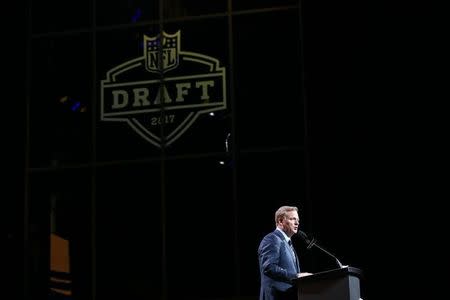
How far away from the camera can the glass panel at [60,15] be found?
16.5 metres

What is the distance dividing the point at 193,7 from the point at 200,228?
12.6 feet

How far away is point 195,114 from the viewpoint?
51.3 ft

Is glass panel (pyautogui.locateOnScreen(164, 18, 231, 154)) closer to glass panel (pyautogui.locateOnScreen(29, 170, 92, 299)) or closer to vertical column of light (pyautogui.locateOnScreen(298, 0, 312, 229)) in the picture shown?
vertical column of light (pyautogui.locateOnScreen(298, 0, 312, 229))

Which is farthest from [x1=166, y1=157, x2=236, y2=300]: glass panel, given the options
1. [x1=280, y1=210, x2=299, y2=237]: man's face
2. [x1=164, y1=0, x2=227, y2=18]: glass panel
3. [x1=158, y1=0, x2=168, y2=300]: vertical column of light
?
[x1=280, y1=210, x2=299, y2=237]: man's face

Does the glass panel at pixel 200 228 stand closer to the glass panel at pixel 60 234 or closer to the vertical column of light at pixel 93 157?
the vertical column of light at pixel 93 157

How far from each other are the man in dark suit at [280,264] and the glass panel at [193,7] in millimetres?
6108

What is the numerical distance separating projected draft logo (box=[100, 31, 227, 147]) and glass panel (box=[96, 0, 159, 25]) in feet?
1.40

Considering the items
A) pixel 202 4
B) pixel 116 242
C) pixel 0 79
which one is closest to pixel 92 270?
pixel 116 242

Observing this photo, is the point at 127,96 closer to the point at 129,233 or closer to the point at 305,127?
the point at 129,233

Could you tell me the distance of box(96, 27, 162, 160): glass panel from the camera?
1570 cm

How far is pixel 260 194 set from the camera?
49.3ft

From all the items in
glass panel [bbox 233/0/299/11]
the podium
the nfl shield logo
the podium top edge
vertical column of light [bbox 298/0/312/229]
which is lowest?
the podium

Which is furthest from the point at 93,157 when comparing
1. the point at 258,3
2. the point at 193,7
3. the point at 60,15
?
the point at 258,3

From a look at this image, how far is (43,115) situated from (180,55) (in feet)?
8.51
